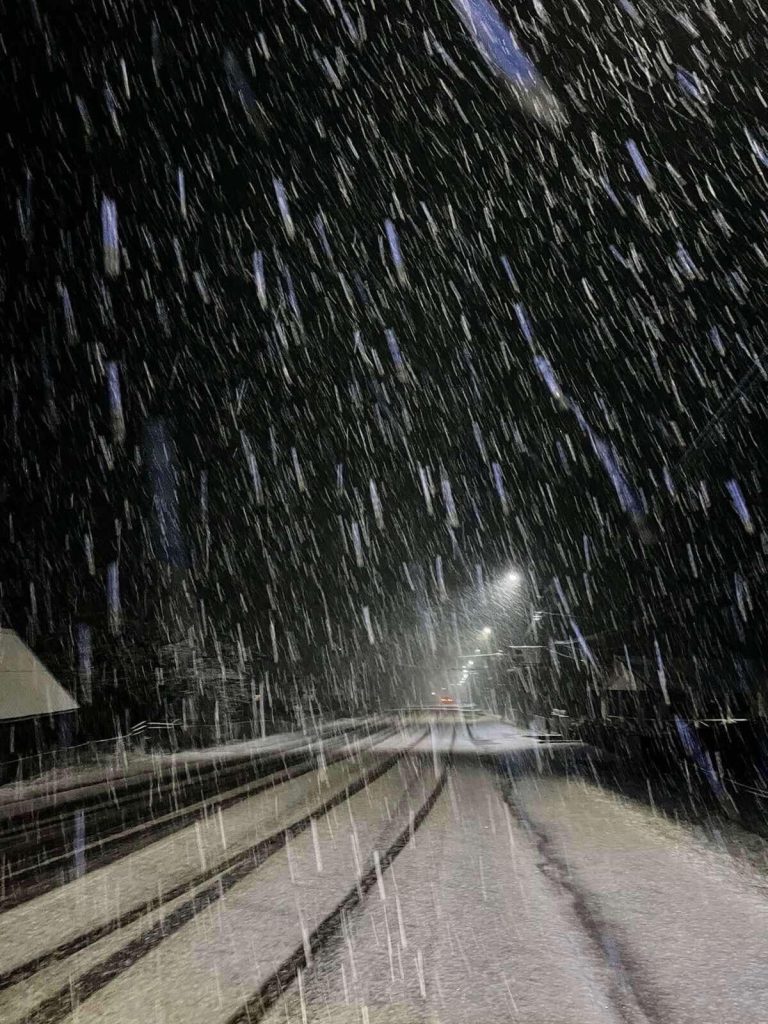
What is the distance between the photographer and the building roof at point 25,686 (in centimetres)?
1938

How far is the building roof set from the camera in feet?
63.6

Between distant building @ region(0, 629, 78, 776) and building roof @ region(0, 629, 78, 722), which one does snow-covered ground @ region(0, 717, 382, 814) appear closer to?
distant building @ region(0, 629, 78, 776)

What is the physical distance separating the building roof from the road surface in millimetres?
13792

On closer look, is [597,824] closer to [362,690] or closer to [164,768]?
[164,768]

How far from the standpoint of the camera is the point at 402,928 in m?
4.67

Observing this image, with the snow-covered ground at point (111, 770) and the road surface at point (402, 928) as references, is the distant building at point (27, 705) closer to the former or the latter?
the snow-covered ground at point (111, 770)

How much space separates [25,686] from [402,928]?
776 inches

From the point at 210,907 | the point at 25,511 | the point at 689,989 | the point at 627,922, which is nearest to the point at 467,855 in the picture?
the point at 627,922

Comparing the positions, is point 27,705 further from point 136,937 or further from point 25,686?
point 136,937

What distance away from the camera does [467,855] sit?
6824 mm

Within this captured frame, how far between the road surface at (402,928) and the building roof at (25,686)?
13.8 m

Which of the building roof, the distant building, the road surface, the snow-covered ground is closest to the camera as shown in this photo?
the road surface

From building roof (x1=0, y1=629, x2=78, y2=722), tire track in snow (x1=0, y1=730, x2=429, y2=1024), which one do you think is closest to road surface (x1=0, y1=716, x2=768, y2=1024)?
tire track in snow (x1=0, y1=730, x2=429, y2=1024)

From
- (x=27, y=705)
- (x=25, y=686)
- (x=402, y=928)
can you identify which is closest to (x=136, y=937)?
(x=402, y=928)
